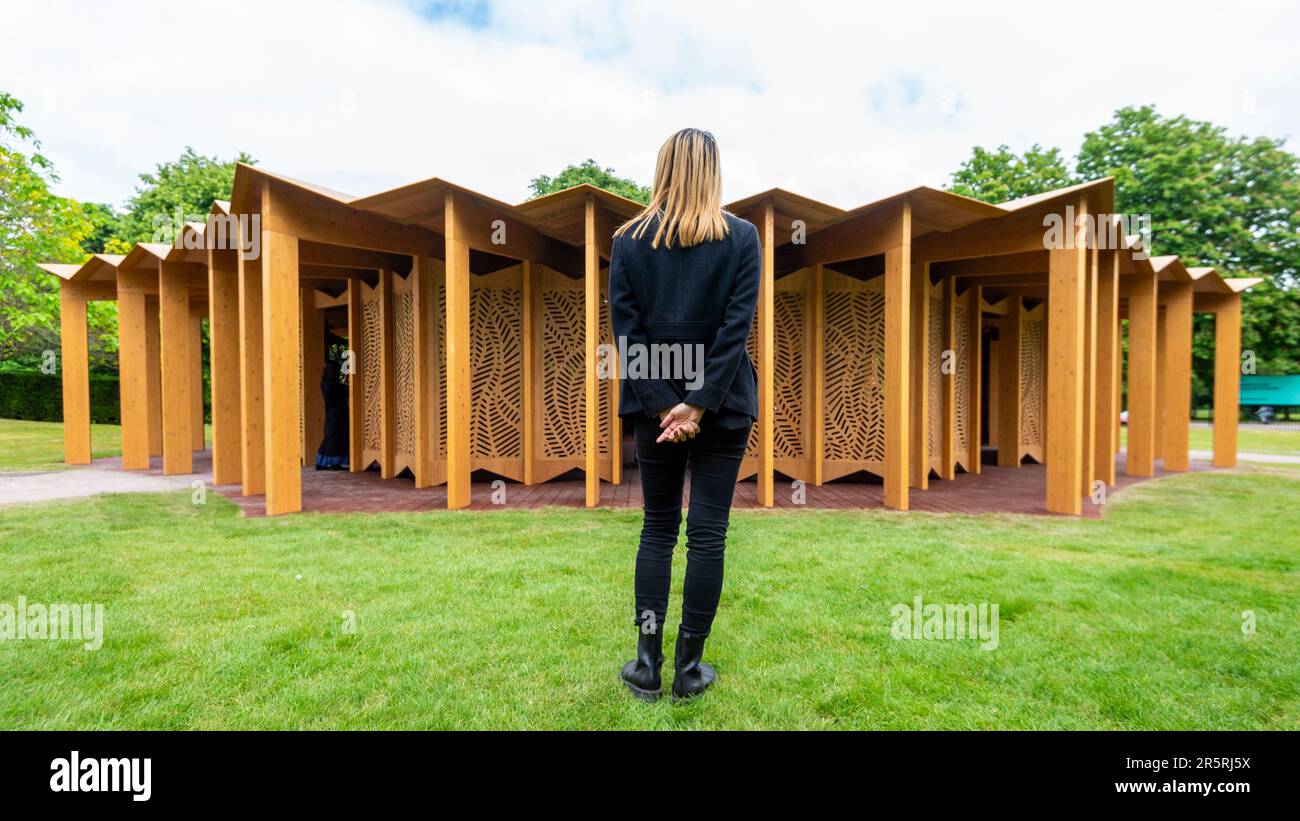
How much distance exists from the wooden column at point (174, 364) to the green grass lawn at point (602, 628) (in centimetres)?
456

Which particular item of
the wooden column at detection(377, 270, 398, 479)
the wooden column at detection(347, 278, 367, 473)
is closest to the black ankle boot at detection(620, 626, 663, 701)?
the wooden column at detection(377, 270, 398, 479)

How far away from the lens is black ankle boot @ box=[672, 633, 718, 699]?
7.16 ft

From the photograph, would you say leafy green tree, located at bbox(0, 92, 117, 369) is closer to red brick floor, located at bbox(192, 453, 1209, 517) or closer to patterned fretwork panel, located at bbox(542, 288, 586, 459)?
red brick floor, located at bbox(192, 453, 1209, 517)

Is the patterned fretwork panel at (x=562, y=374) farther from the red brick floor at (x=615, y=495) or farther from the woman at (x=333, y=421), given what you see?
the woman at (x=333, y=421)

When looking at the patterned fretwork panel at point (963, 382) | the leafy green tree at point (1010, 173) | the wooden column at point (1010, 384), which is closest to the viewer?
the patterned fretwork panel at point (963, 382)

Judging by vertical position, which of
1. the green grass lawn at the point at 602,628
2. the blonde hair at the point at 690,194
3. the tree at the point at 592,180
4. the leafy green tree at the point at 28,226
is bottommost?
the green grass lawn at the point at 602,628

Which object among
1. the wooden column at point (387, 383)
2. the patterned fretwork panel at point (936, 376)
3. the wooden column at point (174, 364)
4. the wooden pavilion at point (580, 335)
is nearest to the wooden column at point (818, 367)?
the wooden pavilion at point (580, 335)

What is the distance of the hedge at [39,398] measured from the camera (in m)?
19.5

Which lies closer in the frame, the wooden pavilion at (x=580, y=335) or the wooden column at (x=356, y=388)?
the wooden pavilion at (x=580, y=335)

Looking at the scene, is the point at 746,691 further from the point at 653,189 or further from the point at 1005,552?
the point at 1005,552

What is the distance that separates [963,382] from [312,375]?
11.9 metres

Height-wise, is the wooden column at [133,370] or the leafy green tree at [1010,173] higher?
the leafy green tree at [1010,173]

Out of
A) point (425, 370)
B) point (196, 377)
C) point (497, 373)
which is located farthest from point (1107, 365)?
point (196, 377)

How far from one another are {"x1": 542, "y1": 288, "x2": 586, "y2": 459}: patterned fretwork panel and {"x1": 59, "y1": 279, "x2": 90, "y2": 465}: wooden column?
8831 mm
